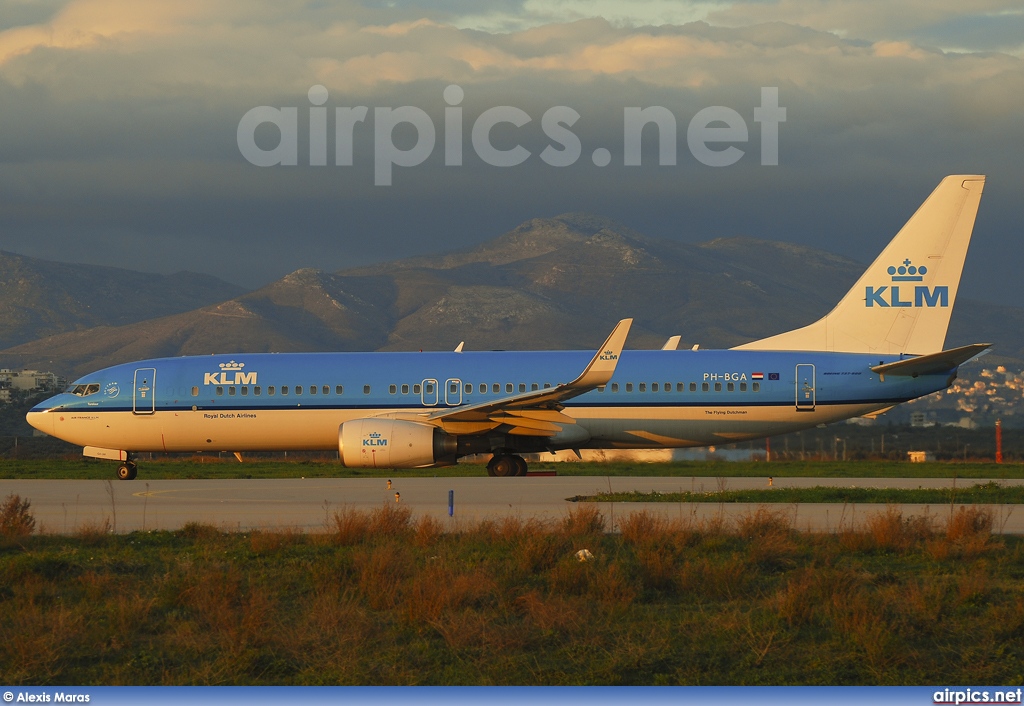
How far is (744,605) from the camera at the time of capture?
11.4m

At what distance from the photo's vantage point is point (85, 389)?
30422 millimetres

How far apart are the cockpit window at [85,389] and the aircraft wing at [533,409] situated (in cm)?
919

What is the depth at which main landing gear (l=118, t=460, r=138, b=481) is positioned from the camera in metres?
30.2

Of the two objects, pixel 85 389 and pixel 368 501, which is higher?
pixel 85 389

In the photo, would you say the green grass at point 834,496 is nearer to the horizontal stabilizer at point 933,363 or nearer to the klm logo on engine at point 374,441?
the horizontal stabilizer at point 933,363

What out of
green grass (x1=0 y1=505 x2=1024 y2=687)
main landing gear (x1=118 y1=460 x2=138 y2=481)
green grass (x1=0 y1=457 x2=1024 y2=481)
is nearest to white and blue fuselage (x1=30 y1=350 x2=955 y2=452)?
main landing gear (x1=118 y1=460 x2=138 y2=481)

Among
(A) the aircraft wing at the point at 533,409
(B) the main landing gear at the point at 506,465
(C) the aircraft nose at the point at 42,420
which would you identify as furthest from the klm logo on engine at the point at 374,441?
(C) the aircraft nose at the point at 42,420

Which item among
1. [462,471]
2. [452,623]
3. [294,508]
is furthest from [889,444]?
[452,623]

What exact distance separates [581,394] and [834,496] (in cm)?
693

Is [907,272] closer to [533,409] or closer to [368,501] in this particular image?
[533,409]

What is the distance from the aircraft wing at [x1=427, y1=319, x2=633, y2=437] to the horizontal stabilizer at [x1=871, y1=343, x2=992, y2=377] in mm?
7020

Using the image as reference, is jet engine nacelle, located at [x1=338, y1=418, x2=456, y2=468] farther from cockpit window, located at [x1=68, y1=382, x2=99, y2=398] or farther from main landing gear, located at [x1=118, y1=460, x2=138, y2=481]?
cockpit window, located at [x1=68, y1=382, x2=99, y2=398]

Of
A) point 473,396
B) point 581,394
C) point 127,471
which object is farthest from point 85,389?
point 581,394

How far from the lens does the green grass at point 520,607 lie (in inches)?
357
